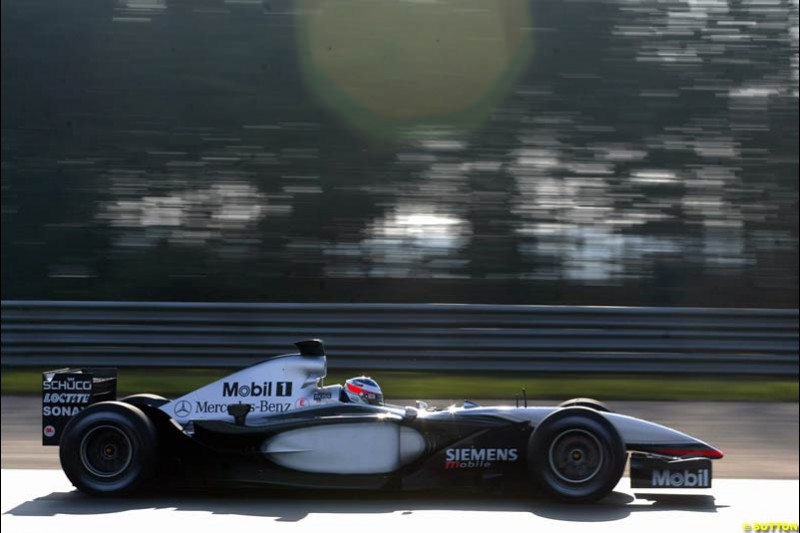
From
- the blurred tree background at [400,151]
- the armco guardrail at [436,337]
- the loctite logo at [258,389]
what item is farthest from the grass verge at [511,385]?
the loctite logo at [258,389]

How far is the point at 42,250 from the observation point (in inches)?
487

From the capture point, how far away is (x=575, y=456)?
5.32 meters

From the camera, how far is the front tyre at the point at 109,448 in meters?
5.43

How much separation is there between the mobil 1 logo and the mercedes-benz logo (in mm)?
541

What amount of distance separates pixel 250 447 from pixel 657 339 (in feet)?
21.8

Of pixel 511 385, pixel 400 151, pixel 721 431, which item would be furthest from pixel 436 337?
pixel 721 431

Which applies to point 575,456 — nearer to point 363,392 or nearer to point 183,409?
point 363,392

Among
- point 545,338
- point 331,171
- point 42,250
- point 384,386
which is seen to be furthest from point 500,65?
point 42,250

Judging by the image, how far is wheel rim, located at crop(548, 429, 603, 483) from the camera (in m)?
5.29

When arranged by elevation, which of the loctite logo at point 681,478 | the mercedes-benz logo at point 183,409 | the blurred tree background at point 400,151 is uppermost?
the blurred tree background at point 400,151

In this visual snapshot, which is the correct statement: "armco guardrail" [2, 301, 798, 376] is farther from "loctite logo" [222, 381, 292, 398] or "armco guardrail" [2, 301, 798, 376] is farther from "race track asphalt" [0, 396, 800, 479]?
"loctite logo" [222, 381, 292, 398]

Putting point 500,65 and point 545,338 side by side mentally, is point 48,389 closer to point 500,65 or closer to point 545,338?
point 545,338

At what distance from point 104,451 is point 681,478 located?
315cm

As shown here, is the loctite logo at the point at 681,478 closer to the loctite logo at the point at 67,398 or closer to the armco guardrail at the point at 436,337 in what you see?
the loctite logo at the point at 67,398
